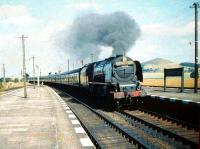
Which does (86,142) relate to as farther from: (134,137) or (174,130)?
(174,130)

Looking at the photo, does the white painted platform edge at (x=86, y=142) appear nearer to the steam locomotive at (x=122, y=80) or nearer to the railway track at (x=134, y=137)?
the railway track at (x=134, y=137)

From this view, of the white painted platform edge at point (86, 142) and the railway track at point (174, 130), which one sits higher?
the railway track at point (174, 130)

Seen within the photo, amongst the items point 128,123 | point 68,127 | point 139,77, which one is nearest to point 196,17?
point 139,77

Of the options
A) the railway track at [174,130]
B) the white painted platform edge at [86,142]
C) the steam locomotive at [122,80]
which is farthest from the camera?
the steam locomotive at [122,80]

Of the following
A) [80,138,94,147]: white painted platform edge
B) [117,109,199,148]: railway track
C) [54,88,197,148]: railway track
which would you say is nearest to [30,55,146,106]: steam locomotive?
[117,109,199,148]: railway track

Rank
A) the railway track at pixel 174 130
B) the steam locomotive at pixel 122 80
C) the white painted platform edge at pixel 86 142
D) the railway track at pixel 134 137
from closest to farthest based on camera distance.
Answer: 1. the white painted platform edge at pixel 86 142
2. the railway track at pixel 134 137
3. the railway track at pixel 174 130
4. the steam locomotive at pixel 122 80

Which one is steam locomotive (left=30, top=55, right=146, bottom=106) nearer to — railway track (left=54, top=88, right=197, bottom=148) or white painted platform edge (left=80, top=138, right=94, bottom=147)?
railway track (left=54, top=88, right=197, bottom=148)

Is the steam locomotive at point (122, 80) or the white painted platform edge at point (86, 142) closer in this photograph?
the white painted platform edge at point (86, 142)

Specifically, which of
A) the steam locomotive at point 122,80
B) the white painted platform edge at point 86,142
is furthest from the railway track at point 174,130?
the white painted platform edge at point 86,142

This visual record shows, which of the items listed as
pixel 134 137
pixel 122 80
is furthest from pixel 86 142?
pixel 122 80

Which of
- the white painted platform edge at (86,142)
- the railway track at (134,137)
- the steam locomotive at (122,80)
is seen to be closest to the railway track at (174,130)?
the railway track at (134,137)

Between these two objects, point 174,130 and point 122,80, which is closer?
point 174,130

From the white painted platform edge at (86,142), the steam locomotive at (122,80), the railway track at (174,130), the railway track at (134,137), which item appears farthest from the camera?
the steam locomotive at (122,80)

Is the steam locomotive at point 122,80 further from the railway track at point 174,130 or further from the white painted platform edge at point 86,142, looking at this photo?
the white painted platform edge at point 86,142
